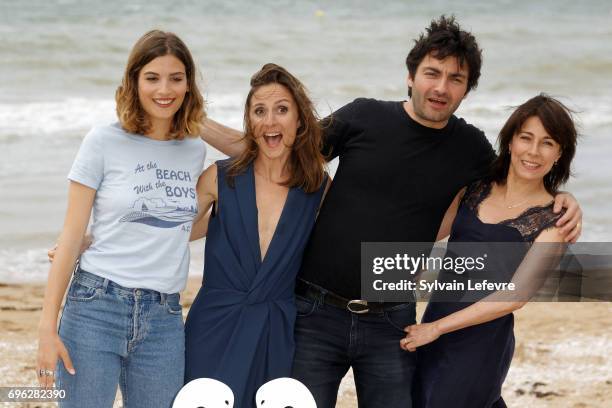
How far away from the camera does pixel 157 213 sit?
3281 millimetres

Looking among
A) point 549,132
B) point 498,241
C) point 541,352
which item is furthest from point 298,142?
point 541,352

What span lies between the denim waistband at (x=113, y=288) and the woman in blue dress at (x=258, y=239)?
0.31m

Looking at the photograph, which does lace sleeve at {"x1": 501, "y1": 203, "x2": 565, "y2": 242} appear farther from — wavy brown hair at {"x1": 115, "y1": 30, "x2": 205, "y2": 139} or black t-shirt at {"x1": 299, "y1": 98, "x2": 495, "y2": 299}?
wavy brown hair at {"x1": 115, "y1": 30, "x2": 205, "y2": 139}

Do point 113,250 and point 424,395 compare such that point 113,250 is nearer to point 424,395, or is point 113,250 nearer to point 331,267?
point 331,267

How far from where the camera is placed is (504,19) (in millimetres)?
27547

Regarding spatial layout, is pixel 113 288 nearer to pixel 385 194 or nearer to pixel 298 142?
pixel 298 142

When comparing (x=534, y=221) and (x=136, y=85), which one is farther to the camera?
(x=534, y=221)

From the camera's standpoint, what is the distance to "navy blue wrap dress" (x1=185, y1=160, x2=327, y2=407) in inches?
136

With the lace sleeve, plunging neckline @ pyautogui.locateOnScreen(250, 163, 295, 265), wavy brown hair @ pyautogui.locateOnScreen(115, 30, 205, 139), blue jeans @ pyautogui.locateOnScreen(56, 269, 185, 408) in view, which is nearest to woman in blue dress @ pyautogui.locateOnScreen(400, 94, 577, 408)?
the lace sleeve

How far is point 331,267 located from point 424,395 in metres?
0.66

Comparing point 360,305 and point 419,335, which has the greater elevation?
point 360,305

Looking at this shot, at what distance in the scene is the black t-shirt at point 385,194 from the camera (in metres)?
3.71

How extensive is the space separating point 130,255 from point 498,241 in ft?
4.73

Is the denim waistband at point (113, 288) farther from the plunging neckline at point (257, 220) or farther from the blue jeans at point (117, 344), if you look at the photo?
the plunging neckline at point (257, 220)
